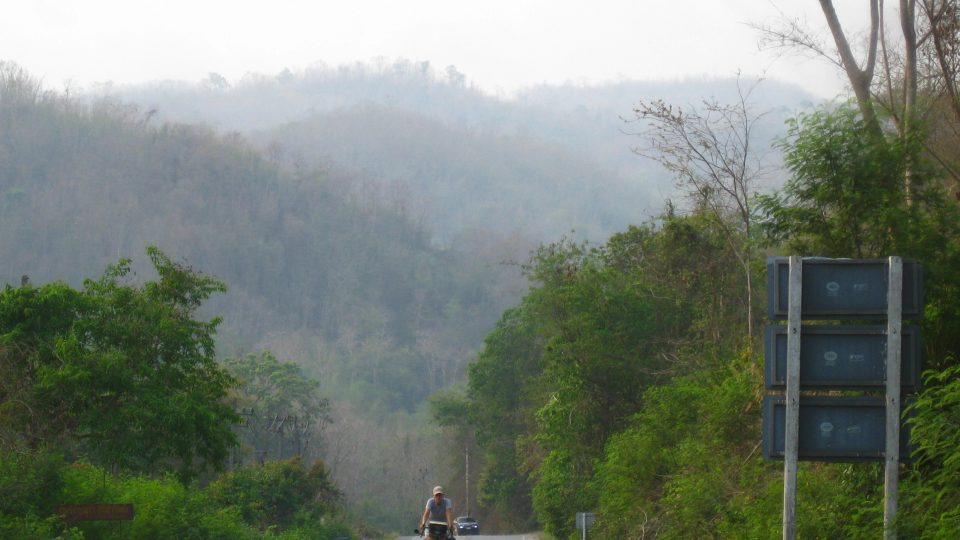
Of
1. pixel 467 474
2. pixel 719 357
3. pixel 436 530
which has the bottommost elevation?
pixel 467 474

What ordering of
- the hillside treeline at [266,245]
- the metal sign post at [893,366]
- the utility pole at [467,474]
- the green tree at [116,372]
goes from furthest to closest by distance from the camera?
1. the hillside treeline at [266,245]
2. the utility pole at [467,474]
3. the green tree at [116,372]
4. the metal sign post at [893,366]

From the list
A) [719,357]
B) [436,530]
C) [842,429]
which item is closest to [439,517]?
[436,530]

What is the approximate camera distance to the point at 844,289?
35.5 ft

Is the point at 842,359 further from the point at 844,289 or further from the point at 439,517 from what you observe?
the point at 439,517

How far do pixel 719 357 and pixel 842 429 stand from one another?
1817 centimetres

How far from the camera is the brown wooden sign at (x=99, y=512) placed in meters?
19.6

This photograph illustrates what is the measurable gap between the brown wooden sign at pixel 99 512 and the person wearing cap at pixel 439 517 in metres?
4.71

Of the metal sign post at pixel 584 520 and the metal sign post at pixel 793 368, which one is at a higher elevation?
the metal sign post at pixel 793 368

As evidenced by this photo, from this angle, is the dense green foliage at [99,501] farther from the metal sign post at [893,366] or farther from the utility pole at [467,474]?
the utility pole at [467,474]

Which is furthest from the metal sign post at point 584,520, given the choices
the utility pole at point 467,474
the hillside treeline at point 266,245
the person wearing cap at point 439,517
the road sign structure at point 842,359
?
the hillside treeline at point 266,245

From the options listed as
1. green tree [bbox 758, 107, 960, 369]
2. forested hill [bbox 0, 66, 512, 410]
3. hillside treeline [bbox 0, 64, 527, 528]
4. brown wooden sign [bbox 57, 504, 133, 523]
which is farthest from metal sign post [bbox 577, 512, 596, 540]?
forested hill [bbox 0, 66, 512, 410]

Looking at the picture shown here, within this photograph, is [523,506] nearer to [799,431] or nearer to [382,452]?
[382,452]

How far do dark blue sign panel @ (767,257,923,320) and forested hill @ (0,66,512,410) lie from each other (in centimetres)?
10504

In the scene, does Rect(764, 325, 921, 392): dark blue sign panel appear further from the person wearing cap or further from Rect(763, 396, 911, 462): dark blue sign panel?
the person wearing cap
